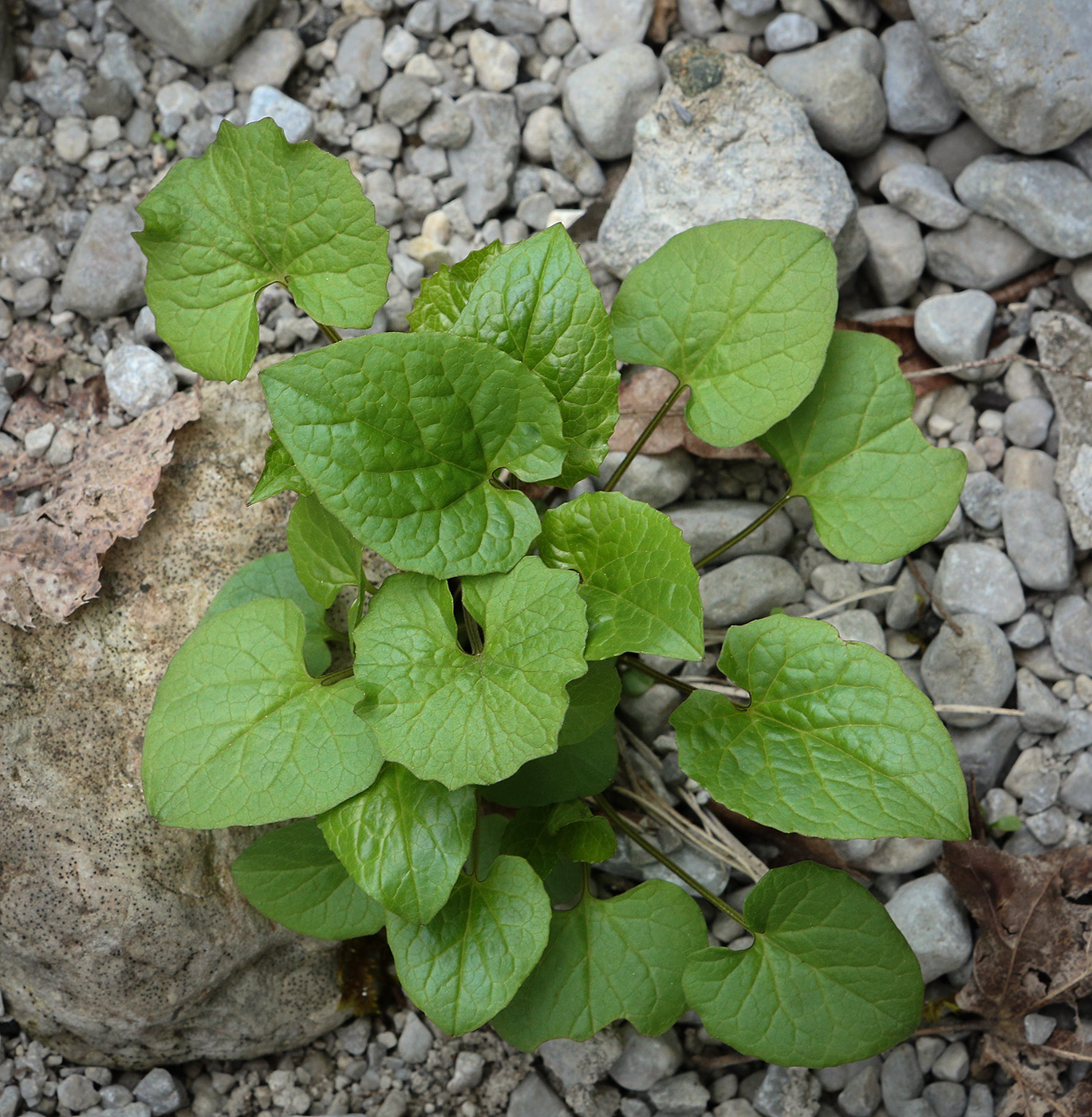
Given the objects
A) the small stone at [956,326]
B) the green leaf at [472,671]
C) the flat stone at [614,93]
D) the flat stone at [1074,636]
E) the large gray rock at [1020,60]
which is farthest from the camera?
the flat stone at [614,93]

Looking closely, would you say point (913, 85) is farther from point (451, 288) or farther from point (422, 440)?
point (422, 440)

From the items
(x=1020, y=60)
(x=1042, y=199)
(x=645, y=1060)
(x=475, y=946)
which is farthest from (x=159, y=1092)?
(x=1020, y=60)

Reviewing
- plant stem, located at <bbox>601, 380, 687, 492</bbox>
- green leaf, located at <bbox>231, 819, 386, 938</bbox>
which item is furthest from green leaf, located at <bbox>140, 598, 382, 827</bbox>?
plant stem, located at <bbox>601, 380, 687, 492</bbox>

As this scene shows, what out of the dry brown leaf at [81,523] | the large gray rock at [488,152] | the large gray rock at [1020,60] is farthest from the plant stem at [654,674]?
the large gray rock at [1020,60]

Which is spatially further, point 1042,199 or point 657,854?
point 1042,199

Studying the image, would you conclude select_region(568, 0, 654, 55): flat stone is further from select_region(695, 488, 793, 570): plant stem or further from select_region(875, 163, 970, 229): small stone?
select_region(695, 488, 793, 570): plant stem

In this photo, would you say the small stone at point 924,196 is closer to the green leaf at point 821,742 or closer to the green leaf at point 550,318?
the green leaf at point 550,318

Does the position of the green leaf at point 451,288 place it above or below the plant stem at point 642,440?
above

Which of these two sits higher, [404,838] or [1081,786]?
[404,838]
